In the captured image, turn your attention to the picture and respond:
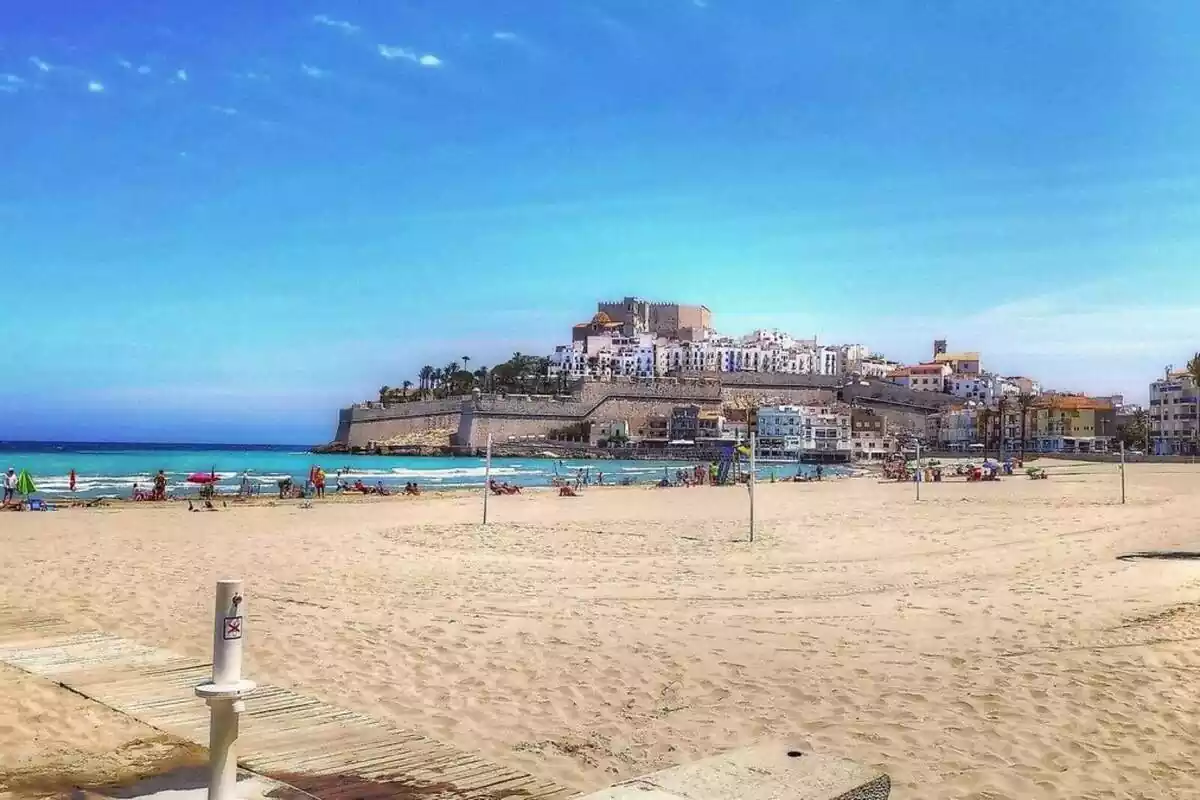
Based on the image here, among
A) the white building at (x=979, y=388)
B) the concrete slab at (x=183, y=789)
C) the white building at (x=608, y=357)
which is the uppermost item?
the white building at (x=608, y=357)

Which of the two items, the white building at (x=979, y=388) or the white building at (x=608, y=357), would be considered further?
the white building at (x=608, y=357)

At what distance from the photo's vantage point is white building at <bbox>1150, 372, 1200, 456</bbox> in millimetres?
90188

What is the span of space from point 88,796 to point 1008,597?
845 centimetres

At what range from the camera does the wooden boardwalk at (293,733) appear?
3850mm

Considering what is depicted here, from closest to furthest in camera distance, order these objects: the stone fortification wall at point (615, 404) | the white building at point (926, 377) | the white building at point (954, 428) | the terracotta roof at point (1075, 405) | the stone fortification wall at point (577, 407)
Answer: the terracotta roof at point (1075, 405), the stone fortification wall at point (577, 407), the stone fortification wall at point (615, 404), the white building at point (954, 428), the white building at point (926, 377)

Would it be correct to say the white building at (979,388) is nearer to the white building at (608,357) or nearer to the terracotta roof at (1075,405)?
the terracotta roof at (1075,405)

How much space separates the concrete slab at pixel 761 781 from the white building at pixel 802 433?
97545 millimetres

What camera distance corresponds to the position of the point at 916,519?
20188mm

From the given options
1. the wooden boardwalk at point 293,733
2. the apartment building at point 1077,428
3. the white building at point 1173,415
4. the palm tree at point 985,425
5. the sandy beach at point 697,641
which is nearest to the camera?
the wooden boardwalk at point 293,733

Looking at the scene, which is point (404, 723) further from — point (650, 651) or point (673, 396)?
point (673, 396)

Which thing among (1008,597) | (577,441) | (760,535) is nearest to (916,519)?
(760,535)

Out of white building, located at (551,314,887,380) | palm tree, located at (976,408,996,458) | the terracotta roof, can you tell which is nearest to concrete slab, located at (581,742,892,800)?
palm tree, located at (976,408,996,458)

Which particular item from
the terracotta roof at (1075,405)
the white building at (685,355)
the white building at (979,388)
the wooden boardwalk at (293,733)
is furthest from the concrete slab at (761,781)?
the white building at (979,388)

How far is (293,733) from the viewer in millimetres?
4551
